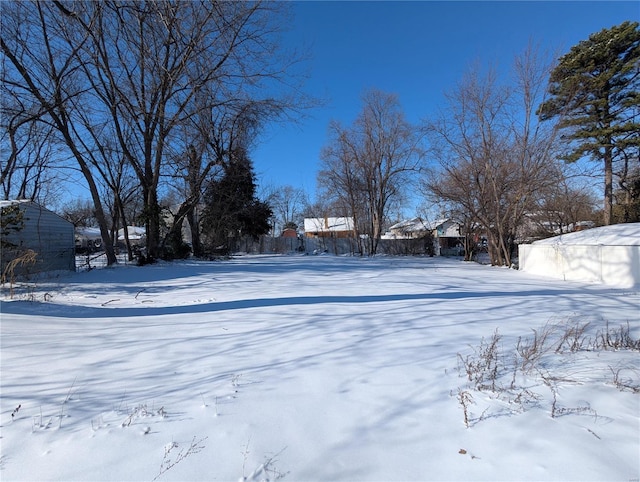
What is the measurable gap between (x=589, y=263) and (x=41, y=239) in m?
17.7

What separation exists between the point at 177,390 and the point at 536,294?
7.68 meters

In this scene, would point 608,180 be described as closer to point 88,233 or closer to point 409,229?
point 409,229

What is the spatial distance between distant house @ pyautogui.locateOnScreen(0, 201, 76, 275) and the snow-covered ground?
5696 mm

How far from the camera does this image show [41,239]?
11336mm

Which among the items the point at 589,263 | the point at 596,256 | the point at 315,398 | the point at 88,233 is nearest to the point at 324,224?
the point at 88,233

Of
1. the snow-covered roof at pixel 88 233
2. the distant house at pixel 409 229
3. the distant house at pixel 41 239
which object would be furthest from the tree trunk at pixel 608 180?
the snow-covered roof at pixel 88 233

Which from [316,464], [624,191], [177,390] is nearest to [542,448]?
[316,464]

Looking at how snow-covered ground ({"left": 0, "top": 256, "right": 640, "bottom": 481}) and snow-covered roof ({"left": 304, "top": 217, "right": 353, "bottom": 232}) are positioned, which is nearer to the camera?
snow-covered ground ({"left": 0, "top": 256, "right": 640, "bottom": 481})

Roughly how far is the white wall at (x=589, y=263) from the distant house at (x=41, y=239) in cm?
1594

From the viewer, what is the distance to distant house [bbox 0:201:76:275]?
30.9 ft

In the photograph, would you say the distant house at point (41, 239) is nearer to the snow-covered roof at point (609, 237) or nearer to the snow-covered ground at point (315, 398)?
the snow-covered ground at point (315, 398)

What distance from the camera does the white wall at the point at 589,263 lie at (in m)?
9.00

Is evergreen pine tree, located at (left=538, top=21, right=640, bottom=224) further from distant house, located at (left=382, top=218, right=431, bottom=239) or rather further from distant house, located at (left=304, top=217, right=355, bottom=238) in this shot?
distant house, located at (left=304, top=217, right=355, bottom=238)

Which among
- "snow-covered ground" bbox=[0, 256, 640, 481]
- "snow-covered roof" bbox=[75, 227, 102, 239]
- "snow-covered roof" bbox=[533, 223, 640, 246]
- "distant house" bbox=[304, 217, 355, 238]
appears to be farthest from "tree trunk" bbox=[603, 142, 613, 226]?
"snow-covered roof" bbox=[75, 227, 102, 239]
